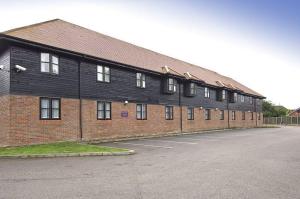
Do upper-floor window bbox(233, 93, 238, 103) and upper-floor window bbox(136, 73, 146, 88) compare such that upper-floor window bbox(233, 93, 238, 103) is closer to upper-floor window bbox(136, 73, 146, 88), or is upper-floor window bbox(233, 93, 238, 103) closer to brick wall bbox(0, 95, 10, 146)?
upper-floor window bbox(136, 73, 146, 88)

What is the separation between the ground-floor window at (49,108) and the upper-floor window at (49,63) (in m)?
1.62

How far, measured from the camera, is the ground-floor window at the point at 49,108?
1756 cm

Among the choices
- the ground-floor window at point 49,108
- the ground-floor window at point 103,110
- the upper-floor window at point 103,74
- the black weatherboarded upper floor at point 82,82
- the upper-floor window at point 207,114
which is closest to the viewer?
the black weatherboarded upper floor at point 82,82

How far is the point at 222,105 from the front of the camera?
40.8 metres

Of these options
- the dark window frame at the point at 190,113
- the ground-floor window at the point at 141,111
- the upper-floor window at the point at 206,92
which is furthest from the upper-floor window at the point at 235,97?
the ground-floor window at the point at 141,111

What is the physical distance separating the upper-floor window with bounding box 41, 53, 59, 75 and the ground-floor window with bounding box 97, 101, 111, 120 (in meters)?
4.06

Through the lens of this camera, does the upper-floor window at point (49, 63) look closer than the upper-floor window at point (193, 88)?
Yes

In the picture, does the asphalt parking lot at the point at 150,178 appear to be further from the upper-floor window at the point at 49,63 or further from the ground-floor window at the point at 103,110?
the ground-floor window at the point at 103,110

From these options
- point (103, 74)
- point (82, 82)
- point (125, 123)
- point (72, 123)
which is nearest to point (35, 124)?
point (72, 123)

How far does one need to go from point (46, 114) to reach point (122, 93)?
6.98m

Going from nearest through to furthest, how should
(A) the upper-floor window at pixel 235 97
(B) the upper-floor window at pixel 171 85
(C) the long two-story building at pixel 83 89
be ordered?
(C) the long two-story building at pixel 83 89 → (B) the upper-floor window at pixel 171 85 → (A) the upper-floor window at pixel 235 97

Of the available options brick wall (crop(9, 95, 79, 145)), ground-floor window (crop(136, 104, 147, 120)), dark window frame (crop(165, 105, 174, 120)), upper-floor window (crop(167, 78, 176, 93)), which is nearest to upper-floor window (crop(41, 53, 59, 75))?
brick wall (crop(9, 95, 79, 145))

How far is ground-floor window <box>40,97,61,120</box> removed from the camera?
1756 cm

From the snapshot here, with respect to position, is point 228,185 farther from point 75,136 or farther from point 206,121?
point 206,121
